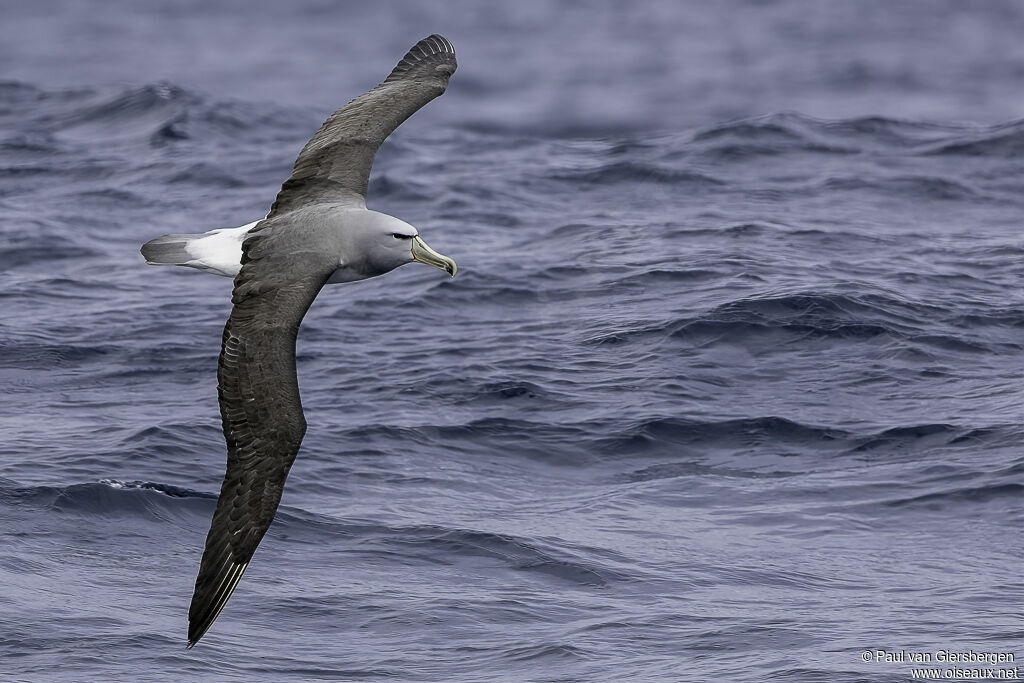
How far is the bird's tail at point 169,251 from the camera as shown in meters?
10.4

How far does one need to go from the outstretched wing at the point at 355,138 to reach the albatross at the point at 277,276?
0.04 ft

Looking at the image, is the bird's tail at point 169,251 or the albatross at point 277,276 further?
the bird's tail at point 169,251

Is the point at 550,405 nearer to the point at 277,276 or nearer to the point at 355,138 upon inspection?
the point at 355,138

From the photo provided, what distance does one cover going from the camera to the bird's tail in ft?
34.2

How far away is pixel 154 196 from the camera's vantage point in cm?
1933

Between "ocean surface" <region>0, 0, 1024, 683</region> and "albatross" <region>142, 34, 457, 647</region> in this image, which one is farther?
"ocean surface" <region>0, 0, 1024, 683</region>

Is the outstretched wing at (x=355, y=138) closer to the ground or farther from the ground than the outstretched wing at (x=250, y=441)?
farther from the ground

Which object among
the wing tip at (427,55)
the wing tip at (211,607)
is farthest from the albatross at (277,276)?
the wing tip at (427,55)

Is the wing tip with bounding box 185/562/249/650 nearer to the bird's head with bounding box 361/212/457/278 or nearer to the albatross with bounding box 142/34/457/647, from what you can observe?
the albatross with bounding box 142/34/457/647

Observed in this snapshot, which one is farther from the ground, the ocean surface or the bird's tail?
the bird's tail

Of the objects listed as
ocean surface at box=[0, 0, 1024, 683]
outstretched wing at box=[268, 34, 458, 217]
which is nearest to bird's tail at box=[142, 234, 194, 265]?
outstretched wing at box=[268, 34, 458, 217]

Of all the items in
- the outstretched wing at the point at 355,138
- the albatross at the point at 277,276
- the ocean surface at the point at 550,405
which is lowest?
the ocean surface at the point at 550,405

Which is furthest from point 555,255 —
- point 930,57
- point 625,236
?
point 930,57

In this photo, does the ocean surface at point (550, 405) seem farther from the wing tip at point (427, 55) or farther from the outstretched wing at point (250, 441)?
the wing tip at point (427, 55)
